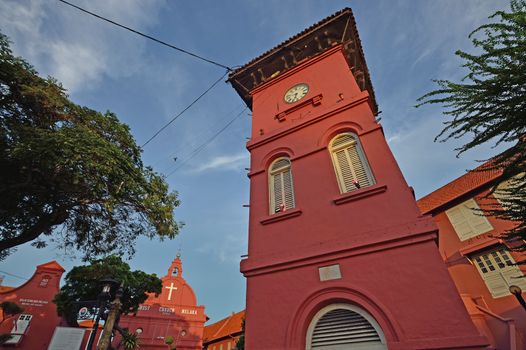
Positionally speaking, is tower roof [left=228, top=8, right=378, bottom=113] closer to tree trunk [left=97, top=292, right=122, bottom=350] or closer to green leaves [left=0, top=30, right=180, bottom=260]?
green leaves [left=0, top=30, right=180, bottom=260]

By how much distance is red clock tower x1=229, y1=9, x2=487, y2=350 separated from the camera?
4.23m

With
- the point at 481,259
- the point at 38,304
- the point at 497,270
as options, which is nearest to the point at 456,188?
the point at 481,259

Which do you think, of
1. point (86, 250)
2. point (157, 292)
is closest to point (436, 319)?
point (86, 250)

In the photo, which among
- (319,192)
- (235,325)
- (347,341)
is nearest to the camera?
(347,341)

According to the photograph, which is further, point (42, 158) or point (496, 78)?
point (42, 158)

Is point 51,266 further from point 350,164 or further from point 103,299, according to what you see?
point 350,164

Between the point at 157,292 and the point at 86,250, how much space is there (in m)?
13.5

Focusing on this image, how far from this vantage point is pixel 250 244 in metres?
6.63

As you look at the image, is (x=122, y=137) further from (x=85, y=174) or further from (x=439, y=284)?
(x=439, y=284)

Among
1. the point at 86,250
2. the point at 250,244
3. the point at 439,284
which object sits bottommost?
the point at 439,284

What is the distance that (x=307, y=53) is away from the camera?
10883 mm

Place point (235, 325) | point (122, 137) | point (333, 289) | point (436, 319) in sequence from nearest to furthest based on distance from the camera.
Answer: point (436, 319) → point (333, 289) → point (122, 137) → point (235, 325)

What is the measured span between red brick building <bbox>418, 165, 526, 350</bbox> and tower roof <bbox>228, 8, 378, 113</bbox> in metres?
7.19

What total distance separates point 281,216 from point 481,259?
11.6 m
